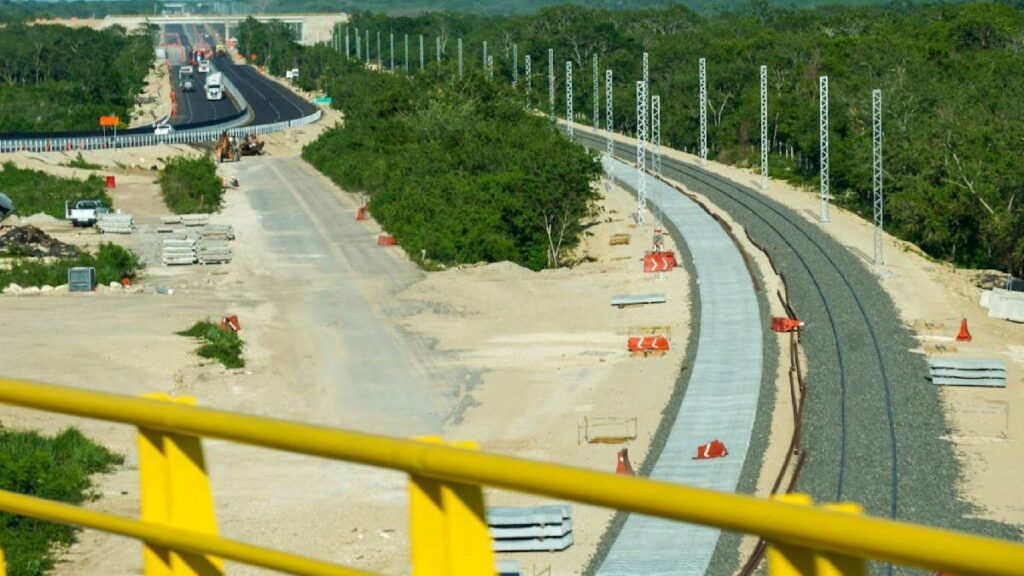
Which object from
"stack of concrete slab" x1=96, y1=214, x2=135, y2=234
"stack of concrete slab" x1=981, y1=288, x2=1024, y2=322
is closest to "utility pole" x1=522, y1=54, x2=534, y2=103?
"stack of concrete slab" x1=96, y1=214, x2=135, y2=234

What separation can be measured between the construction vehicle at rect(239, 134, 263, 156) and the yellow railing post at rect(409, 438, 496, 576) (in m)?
96.4

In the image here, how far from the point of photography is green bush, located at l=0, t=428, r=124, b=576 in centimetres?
1959

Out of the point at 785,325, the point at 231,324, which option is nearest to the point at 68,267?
the point at 231,324

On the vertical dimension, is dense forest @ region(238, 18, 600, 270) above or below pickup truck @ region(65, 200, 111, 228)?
above

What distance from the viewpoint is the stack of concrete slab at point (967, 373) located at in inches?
1438

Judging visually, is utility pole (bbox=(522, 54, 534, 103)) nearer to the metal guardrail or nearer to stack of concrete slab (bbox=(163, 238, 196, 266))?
the metal guardrail

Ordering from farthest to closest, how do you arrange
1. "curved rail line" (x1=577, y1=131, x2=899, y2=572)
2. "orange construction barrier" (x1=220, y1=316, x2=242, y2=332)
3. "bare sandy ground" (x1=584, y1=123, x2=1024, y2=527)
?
"orange construction barrier" (x1=220, y1=316, x2=242, y2=332) → "curved rail line" (x1=577, y1=131, x2=899, y2=572) → "bare sandy ground" (x1=584, y1=123, x2=1024, y2=527)

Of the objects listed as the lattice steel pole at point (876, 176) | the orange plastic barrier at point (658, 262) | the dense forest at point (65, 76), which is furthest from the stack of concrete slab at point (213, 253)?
the dense forest at point (65, 76)

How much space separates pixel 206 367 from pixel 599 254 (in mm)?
23887

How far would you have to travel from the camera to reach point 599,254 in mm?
60594

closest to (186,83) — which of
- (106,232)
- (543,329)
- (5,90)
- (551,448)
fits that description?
(5,90)

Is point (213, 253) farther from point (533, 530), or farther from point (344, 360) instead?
point (533, 530)

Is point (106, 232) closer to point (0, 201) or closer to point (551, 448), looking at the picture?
point (0, 201)

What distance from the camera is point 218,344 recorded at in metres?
41.0
